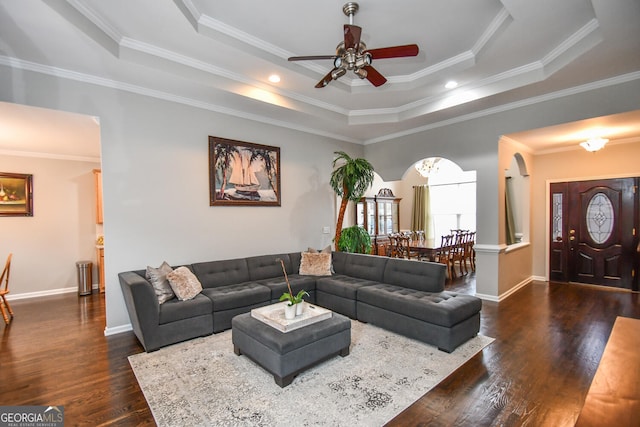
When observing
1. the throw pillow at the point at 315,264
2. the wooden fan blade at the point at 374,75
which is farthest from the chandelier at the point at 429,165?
the wooden fan blade at the point at 374,75

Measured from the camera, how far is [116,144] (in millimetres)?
3744

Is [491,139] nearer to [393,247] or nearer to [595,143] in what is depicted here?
[595,143]

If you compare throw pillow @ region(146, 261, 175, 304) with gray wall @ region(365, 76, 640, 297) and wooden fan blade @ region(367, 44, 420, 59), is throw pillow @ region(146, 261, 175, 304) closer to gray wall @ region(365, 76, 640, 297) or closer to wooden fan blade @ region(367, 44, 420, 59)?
wooden fan blade @ region(367, 44, 420, 59)

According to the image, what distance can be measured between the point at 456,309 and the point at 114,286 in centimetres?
408

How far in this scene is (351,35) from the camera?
2.47 metres

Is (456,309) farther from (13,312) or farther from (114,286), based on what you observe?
(13,312)

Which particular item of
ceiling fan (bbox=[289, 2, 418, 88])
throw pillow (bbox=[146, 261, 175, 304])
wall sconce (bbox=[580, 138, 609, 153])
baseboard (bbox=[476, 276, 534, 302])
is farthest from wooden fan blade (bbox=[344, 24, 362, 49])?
wall sconce (bbox=[580, 138, 609, 153])

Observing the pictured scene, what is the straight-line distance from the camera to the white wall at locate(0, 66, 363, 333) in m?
3.60

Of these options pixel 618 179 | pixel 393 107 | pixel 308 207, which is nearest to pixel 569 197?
pixel 618 179

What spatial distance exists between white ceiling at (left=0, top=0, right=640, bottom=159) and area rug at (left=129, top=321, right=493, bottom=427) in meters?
3.21

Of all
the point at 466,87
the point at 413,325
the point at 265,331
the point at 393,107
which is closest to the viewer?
the point at 265,331

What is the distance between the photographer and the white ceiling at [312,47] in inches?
107

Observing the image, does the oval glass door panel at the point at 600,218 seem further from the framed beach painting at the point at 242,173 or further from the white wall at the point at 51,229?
the white wall at the point at 51,229

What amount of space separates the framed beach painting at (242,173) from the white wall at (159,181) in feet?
0.36
